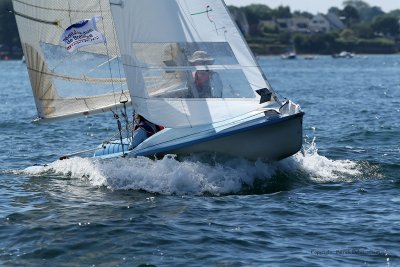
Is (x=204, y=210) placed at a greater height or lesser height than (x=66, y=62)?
lesser

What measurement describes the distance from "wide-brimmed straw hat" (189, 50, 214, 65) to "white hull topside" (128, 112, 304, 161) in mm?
1231

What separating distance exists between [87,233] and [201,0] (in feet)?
19.4

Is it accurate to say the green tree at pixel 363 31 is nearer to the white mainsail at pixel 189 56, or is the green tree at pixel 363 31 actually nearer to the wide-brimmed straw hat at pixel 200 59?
the white mainsail at pixel 189 56

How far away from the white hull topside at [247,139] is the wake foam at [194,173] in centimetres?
18

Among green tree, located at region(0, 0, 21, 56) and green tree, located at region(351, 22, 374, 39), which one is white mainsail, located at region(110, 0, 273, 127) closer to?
green tree, located at region(0, 0, 21, 56)

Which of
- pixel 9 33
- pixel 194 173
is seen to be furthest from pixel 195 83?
pixel 9 33

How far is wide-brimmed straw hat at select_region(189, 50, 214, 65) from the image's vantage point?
18.1 m

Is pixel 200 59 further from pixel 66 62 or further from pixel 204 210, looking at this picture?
pixel 204 210

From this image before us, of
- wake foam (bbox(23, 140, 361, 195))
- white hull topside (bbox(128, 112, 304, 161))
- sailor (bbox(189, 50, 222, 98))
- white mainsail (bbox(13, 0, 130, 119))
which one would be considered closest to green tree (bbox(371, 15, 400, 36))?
white mainsail (bbox(13, 0, 130, 119))

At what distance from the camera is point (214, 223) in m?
14.7

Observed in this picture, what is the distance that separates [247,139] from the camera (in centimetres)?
1745

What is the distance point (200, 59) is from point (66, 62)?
3.27 m

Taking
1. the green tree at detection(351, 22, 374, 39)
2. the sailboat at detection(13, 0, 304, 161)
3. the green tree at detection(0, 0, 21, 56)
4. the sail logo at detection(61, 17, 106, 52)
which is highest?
the green tree at detection(0, 0, 21, 56)

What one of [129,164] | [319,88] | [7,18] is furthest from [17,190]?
[7,18]
